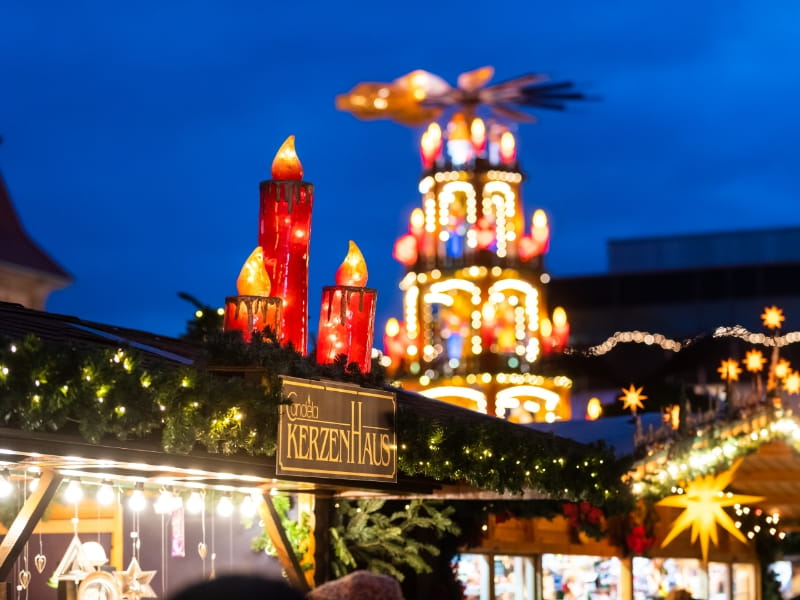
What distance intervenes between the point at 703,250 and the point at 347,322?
186 ft

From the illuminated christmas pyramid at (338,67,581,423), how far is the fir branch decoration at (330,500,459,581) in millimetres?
26799

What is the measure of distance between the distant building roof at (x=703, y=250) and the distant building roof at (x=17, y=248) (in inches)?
1569

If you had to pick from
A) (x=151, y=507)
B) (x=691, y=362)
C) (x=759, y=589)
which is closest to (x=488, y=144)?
(x=691, y=362)

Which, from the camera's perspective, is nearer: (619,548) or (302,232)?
(302,232)

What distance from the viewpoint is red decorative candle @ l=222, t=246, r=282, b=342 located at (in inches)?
408

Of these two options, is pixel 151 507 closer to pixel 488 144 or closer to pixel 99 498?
pixel 99 498

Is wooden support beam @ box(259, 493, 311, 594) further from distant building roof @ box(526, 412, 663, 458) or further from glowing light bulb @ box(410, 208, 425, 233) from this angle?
glowing light bulb @ box(410, 208, 425, 233)

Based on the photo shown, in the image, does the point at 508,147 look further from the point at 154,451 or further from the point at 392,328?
the point at 154,451

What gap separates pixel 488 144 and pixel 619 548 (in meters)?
26.3

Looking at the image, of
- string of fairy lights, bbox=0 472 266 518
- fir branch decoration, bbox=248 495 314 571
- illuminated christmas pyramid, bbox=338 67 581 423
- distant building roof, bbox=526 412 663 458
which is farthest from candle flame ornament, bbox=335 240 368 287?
illuminated christmas pyramid, bbox=338 67 581 423

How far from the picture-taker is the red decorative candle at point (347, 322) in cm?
1105

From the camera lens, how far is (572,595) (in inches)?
675

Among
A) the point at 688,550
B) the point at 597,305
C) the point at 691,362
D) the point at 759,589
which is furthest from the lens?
the point at 597,305

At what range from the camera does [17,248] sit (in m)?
28.5
